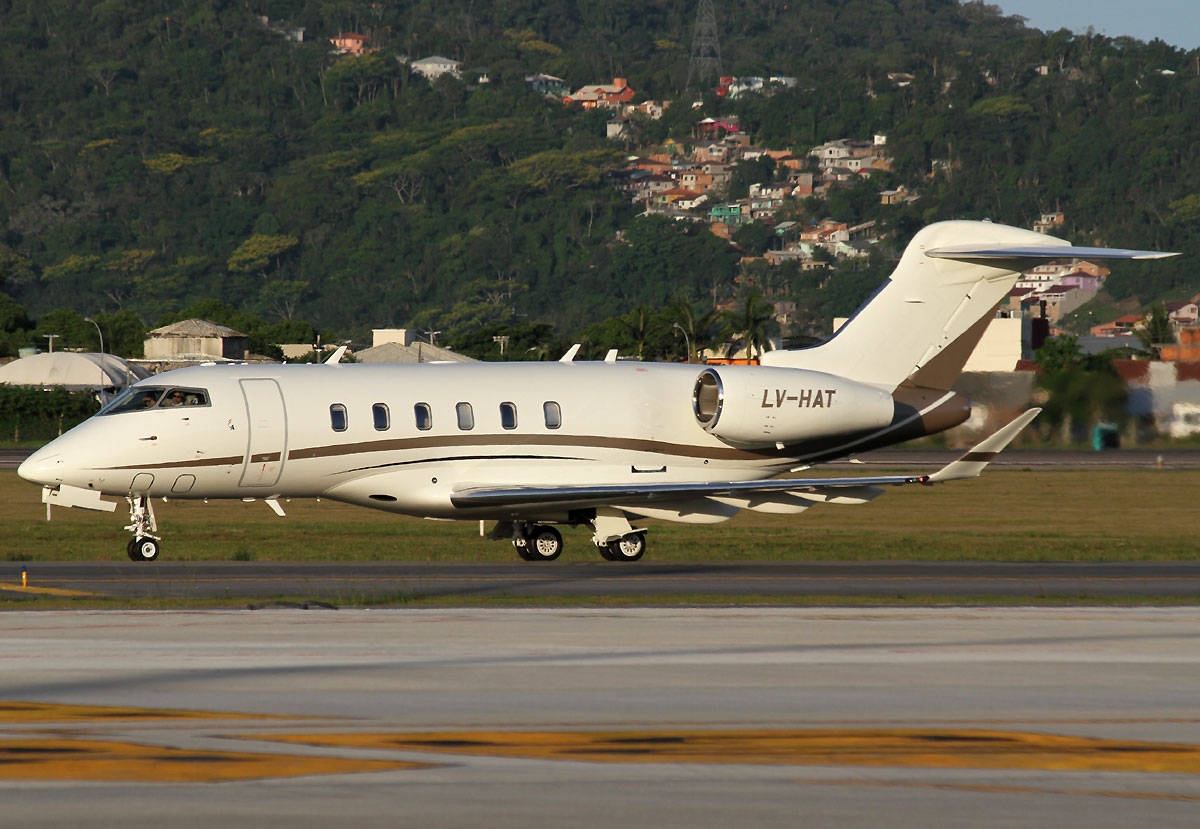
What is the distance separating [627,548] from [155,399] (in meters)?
8.00

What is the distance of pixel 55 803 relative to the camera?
9641 millimetres

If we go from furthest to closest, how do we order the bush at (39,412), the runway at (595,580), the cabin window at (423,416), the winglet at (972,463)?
1. the bush at (39,412)
2. the cabin window at (423,416)
3. the winglet at (972,463)
4. the runway at (595,580)

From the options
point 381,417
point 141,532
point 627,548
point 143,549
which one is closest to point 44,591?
point 143,549

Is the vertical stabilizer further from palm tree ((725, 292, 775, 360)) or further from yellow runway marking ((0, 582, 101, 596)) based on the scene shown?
palm tree ((725, 292, 775, 360))

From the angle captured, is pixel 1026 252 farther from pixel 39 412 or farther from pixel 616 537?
pixel 39 412

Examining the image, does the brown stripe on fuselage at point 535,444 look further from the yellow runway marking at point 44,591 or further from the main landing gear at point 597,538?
the yellow runway marking at point 44,591

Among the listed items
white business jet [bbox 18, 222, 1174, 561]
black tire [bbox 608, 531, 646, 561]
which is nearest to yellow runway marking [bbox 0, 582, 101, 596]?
white business jet [bbox 18, 222, 1174, 561]

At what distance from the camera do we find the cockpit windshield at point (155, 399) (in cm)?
2689

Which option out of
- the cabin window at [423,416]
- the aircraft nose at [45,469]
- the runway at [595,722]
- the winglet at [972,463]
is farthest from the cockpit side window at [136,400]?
the winglet at [972,463]

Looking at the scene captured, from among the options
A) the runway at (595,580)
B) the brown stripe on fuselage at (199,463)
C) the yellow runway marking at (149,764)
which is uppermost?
the brown stripe on fuselage at (199,463)

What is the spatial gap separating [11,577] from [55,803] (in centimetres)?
1576

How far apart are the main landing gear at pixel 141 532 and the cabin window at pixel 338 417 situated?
3.14 meters

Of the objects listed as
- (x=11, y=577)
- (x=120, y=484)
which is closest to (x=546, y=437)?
(x=120, y=484)

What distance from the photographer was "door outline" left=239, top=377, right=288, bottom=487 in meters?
27.0
